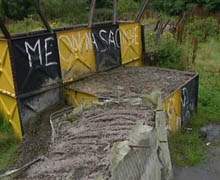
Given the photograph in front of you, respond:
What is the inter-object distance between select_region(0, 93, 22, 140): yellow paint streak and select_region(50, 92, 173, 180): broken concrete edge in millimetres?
1726

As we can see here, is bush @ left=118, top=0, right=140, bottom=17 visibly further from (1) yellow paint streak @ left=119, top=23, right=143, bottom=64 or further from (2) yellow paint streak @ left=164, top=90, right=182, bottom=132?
(2) yellow paint streak @ left=164, top=90, right=182, bottom=132

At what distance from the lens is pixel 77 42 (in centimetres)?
655

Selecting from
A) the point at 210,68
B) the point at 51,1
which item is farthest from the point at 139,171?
the point at 51,1

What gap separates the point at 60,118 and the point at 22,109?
1.67m

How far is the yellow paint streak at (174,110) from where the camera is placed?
5.53 meters

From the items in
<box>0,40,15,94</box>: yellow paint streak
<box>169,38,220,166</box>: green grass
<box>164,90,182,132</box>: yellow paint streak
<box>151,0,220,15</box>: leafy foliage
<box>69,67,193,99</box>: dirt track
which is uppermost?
<box>151,0,220,15</box>: leafy foliage

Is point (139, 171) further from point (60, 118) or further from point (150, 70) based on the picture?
point (150, 70)

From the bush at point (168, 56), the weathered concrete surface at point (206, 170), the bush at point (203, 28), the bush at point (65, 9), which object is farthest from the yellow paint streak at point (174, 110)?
the bush at point (65, 9)

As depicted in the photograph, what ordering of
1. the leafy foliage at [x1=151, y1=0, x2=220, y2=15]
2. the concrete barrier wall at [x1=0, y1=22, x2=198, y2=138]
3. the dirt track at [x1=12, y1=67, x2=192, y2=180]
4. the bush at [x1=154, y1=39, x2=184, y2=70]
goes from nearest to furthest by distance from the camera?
the dirt track at [x1=12, y1=67, x2=192, y2=180], the concrete barrier wall at [x1=0, y1=22, x2=198, y2=138], the bush at [x1=154, y1=39, x2=184, y2=70], the leafy foliage at [x1=151, y1=0, x2=220, y2=15]

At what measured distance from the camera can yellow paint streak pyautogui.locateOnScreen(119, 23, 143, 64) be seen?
7.86 meters

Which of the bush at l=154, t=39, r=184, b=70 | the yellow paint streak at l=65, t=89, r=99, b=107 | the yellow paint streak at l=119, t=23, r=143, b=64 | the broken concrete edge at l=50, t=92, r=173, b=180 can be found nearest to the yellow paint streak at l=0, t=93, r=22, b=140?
the yellow paint streak at l=65, t=89, r=99, b=107

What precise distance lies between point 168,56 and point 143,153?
6818 millimetres

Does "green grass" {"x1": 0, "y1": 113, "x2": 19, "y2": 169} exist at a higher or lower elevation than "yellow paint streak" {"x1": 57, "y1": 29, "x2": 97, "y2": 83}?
lower

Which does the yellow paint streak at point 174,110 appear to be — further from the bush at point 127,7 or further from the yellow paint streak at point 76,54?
the bush at point 127,7
